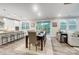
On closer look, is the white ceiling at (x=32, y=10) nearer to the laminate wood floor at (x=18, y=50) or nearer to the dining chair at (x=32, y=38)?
the dining chair at (x=32, y=38)

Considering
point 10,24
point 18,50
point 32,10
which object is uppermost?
point 32,10

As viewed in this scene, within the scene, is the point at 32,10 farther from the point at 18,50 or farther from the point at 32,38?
the point at 18,50

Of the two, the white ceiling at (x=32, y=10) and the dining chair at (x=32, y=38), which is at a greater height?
the white ceiling at (x=32, y=10)

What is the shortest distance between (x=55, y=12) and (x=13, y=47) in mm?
1853

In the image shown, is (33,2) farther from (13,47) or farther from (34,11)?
(13,47)

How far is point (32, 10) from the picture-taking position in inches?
145

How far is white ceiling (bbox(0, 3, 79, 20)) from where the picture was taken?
3615mm

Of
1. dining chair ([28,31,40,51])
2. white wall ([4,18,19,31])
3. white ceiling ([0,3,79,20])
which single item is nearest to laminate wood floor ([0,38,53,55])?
dining chair ([28,31,40,51])

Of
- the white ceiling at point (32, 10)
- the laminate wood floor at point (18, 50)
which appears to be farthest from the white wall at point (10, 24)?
the laminate wood floor at point (18, 50)

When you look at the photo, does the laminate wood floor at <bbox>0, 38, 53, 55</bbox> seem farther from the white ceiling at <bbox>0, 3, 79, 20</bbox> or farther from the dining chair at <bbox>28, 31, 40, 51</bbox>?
the white ceiling at <bbox>0, 3, 79, 20</bbox>

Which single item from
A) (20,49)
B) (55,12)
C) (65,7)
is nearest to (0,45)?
(20,49)

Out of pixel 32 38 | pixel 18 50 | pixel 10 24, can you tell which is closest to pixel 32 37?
pixel 32 38

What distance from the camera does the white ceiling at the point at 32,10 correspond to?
3615 mm
